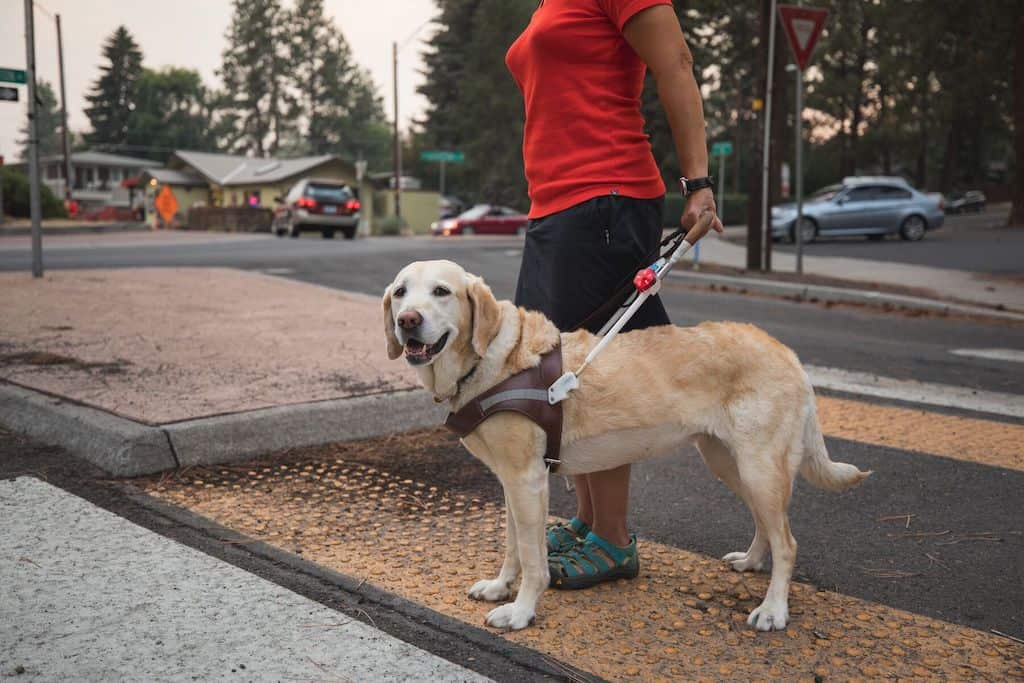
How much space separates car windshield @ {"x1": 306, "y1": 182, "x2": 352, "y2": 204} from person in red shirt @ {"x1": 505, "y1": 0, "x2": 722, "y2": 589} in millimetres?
26800

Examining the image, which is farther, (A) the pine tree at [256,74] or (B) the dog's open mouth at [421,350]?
(A) the pine tree at [256,74]

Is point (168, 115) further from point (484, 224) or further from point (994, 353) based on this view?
point (994, 353)

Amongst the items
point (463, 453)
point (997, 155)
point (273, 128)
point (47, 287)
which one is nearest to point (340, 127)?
point (273, 128)

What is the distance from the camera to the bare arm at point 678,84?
302 centimetres

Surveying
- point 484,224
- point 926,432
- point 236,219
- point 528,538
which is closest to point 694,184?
point 528,538

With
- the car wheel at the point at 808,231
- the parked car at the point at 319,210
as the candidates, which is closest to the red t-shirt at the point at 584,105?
the car wheel at the point at 808,231

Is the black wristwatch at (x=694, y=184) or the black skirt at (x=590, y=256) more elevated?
the black wristwatch at (x=694, y=184)

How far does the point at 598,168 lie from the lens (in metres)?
3.17

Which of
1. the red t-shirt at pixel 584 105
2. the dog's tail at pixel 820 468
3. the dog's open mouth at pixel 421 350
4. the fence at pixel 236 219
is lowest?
the dog's tail at pixel 820 468

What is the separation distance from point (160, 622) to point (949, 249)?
22469 millimetres

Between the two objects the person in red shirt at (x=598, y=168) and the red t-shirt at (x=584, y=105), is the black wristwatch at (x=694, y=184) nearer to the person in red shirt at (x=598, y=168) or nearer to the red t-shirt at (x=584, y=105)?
the person in red shirt at (x=598, y=168)

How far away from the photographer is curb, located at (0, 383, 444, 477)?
4.13 m

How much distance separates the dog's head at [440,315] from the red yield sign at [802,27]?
10.9 metres

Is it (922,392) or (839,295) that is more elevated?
(839,295)
